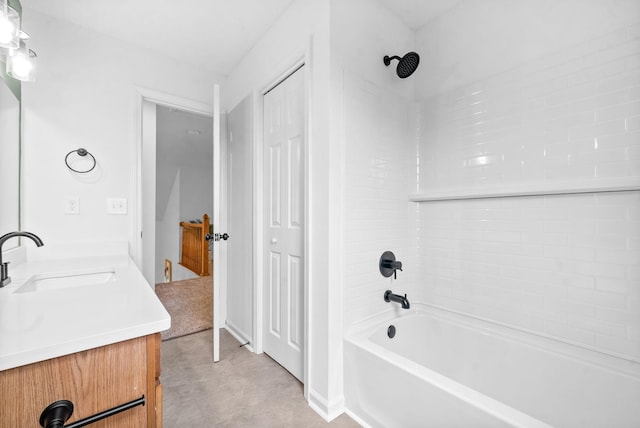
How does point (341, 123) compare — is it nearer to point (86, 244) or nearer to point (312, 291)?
point (312, 291)

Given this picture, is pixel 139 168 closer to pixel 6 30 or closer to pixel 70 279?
pixel 70 279

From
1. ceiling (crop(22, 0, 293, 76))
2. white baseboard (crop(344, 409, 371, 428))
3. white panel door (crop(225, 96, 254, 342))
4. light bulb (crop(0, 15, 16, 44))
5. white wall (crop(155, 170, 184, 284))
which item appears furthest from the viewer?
white wall (crop(155, 170, 184, 284))

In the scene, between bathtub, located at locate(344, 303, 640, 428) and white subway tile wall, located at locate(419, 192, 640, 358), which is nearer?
bathtub, located at locate(344, 303, 640, 428)

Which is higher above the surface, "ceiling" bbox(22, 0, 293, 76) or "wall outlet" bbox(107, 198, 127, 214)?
"ceiling" bbox(22, 0, 293, 76)

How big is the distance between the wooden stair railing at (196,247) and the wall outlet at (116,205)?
2.19 m

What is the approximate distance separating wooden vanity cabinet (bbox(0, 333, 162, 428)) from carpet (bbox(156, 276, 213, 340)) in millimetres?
1974

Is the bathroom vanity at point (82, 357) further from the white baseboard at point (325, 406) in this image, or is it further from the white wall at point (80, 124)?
the white wall at point (80, 124)

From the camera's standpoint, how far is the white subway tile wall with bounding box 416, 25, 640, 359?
1236mm

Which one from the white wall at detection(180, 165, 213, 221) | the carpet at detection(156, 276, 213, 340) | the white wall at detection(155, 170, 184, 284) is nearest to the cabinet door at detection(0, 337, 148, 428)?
the carpet at detection(156, 276, 213, 340)

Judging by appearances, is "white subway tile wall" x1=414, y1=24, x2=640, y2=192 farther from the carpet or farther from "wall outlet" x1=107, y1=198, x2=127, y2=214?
the carpet

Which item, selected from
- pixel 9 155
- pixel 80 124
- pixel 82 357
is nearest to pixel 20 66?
pixel 9 155

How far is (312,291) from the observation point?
63.5 inches

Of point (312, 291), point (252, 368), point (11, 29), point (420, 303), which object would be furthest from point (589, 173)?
point (11, 29)

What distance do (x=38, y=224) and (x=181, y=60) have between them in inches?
65.2
